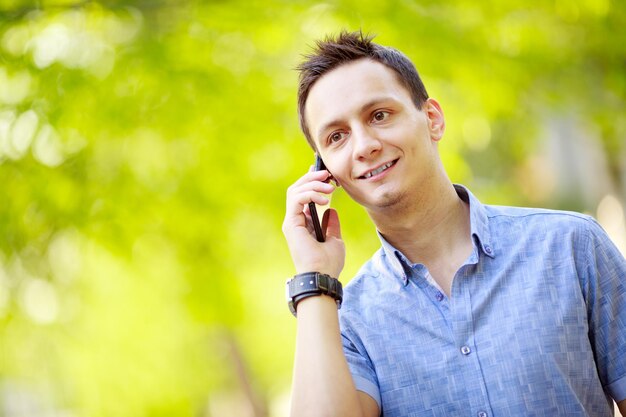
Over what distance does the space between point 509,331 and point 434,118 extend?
2.78ft

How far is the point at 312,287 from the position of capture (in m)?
2.46

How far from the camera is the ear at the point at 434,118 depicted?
276 centimetres

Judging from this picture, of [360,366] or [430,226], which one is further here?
[430,226]

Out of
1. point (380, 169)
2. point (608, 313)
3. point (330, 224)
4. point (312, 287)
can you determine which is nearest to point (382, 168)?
point (380, 169)

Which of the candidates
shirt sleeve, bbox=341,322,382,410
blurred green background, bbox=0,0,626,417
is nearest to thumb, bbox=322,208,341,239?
shirt sleeve, bbox=341,322,382,410

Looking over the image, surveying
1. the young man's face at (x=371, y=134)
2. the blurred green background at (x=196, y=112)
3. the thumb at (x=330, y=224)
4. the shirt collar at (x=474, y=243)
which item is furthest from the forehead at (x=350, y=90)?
the blurred green background at (x=196, y=112)

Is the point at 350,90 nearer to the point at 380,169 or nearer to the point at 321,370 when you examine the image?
the point at 380,169

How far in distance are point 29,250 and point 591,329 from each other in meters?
4.13

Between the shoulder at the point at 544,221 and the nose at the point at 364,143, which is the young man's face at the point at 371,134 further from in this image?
the shoulder at the point at 544,221

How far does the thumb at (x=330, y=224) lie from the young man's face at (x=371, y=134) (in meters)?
0.13

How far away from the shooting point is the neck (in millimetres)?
2555

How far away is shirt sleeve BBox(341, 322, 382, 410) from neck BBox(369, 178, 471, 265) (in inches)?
13.0

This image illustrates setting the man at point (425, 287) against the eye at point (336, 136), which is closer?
the man at point (425, 287)

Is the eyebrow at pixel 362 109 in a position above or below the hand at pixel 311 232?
above
